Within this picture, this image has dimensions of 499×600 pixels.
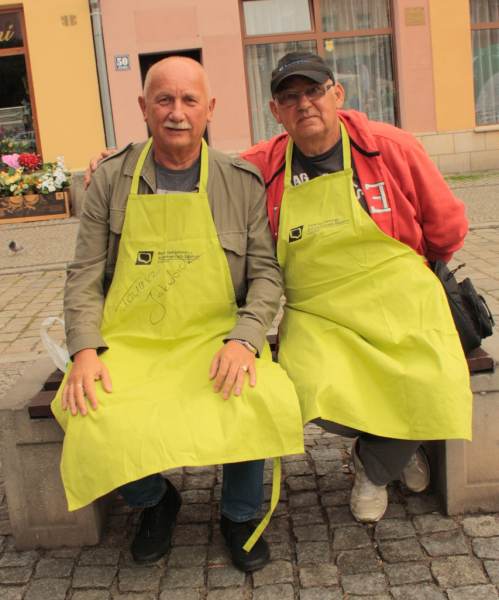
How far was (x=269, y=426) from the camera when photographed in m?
2.15

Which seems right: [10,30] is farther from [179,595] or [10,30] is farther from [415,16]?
[179,595]

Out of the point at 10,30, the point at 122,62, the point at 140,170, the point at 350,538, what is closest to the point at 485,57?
the point at 122,62

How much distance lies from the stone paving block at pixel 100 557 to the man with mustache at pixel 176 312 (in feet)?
0.34

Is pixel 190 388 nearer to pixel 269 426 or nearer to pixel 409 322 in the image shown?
pixel 269 426

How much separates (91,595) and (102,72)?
→ 1003 cm

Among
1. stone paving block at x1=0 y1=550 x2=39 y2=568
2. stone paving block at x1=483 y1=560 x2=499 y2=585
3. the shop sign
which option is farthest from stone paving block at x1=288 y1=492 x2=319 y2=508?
the shop sign

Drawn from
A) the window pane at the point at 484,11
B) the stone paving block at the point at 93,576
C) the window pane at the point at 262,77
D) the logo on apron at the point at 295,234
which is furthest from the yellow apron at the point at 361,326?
the window pane at the point at 484,11

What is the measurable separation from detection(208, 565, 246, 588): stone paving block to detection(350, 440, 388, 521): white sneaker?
51cm

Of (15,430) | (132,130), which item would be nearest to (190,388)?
(15,430)

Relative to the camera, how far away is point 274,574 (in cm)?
229

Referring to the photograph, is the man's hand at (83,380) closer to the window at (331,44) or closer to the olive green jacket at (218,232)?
the olive green jacket at (218,232)

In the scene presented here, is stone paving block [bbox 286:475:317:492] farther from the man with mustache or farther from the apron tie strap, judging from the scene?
the apron tie strap

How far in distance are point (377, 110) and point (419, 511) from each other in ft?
34.9

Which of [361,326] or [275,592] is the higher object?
[361,326]
